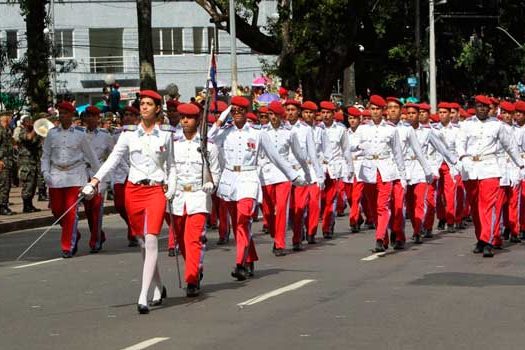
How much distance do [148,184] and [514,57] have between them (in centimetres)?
→ 4476

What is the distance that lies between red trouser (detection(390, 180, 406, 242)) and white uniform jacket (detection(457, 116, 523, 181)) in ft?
3.26

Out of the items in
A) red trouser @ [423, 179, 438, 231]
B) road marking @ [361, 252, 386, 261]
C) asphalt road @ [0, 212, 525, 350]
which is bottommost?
road marking @ [361, 252, 386, 261]

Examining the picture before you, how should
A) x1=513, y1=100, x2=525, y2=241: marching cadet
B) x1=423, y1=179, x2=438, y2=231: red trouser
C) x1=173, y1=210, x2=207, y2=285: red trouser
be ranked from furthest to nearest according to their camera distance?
1. x1=423, y1=179, x2=438, y2=231: red trouser
2. x1=513, y1=100, x2=525, y2=241: marching cadet
3. x1=173, y1=210, x2=207, y2=285: red trouser

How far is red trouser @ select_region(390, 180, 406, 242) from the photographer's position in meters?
19.0

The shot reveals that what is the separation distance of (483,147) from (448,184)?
4.92 metres

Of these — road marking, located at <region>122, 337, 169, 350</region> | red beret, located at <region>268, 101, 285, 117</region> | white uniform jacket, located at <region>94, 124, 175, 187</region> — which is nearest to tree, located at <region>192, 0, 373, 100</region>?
red beret, located at <region>268, 101, 285, 117</region>

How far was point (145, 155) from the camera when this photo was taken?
13.3m

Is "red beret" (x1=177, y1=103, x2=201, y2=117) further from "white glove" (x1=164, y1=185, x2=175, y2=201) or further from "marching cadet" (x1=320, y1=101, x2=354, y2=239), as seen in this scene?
"marching cadet" (x1=320, y1=101, x2=354, y2=239)

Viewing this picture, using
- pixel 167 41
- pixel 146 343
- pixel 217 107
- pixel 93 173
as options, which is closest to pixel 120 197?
pixel 93 173

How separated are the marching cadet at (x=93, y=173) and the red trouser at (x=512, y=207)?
5.75 m

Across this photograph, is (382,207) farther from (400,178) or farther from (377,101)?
(377,101)

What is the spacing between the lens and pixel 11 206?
28828 millimetres

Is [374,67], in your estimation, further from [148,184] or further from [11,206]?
[148,184]

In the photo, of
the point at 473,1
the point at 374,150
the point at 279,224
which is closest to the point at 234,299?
the point at 279,224
